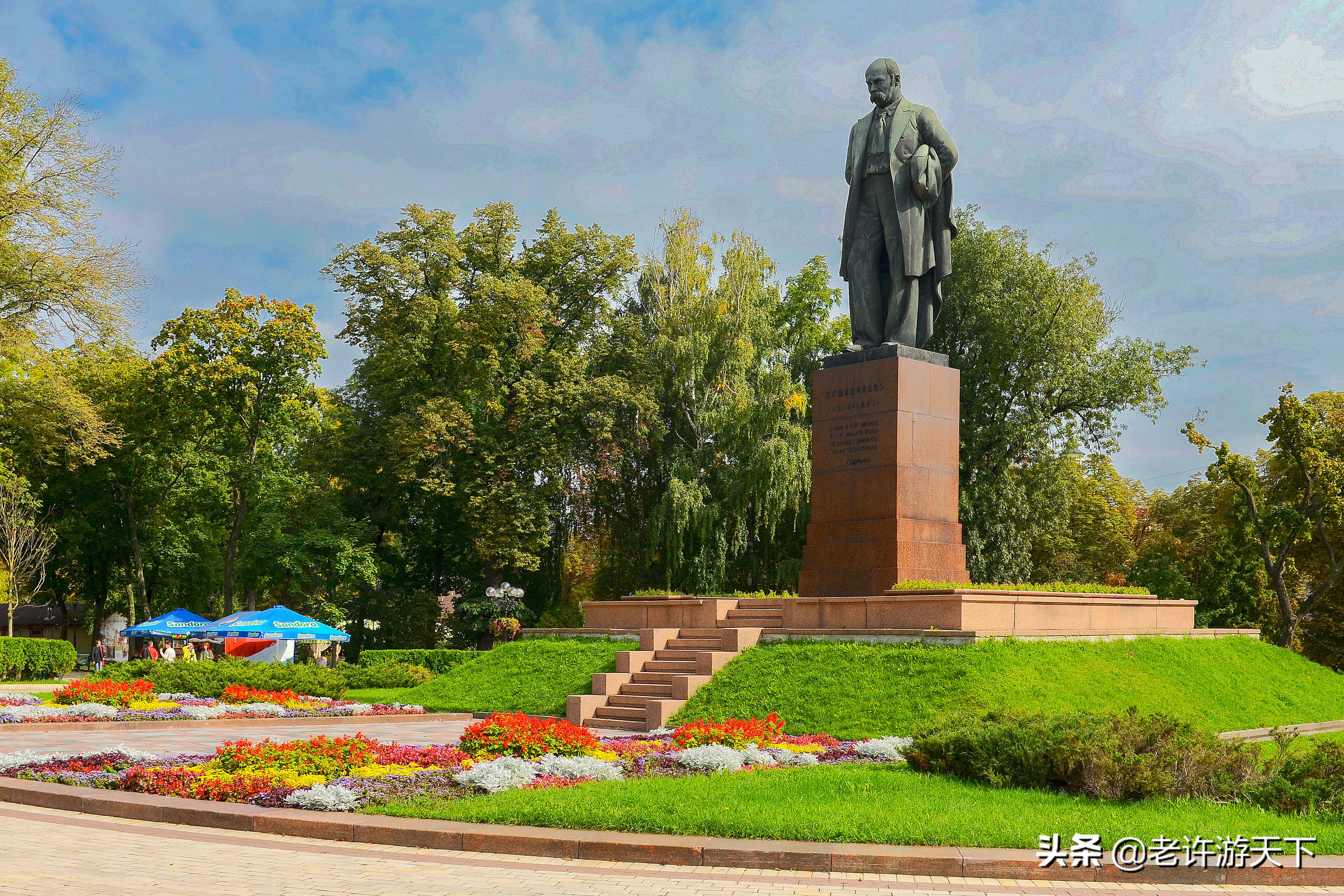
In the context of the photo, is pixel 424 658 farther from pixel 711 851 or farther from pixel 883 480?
pixel 711 851

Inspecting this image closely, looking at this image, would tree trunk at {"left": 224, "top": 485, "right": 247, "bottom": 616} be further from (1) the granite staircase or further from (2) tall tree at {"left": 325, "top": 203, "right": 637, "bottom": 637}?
(1) the granite staircase

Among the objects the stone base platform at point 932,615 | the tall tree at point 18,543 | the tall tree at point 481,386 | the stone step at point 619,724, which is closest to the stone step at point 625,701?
the stone step at point 619,724

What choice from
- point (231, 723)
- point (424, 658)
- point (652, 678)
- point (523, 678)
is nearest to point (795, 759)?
point (652, 678)

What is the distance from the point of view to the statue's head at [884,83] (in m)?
21.6

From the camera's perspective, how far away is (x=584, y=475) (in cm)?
3947

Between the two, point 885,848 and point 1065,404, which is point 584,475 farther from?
point 885,848

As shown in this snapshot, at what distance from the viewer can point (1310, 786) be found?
30.6ft

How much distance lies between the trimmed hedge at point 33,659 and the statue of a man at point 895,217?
28.3 m

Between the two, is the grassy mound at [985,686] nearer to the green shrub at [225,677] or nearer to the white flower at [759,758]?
the white flower at [759,758]

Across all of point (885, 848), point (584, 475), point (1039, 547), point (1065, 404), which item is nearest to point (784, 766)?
point (885, 848)

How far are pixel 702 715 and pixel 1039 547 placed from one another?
95.4 ft

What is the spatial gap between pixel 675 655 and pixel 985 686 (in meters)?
6.31

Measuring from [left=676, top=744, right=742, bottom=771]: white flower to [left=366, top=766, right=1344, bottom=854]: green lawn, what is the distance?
1.07m

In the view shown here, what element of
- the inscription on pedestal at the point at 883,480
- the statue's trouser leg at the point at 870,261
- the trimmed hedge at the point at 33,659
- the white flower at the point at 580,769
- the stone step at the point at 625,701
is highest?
the statue's trouser leg at the point at 870,261
